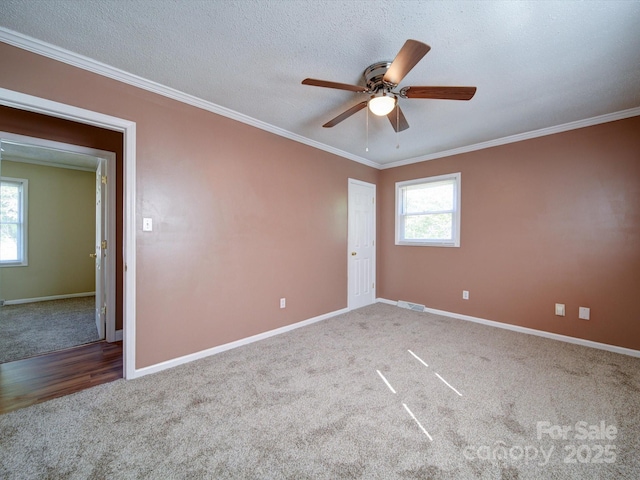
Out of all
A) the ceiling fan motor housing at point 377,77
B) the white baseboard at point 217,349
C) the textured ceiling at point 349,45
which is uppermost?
the textured ceiling at point 349,45

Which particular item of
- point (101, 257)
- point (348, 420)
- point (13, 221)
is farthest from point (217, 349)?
point (13, 221)

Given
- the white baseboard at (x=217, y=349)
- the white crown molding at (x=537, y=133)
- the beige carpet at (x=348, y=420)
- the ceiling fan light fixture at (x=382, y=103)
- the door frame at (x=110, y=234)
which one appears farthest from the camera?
the door frame at (x=110, y=234)

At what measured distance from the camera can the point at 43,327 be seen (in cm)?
343

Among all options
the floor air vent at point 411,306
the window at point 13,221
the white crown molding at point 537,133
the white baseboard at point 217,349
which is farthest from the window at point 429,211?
the window at point 13,221

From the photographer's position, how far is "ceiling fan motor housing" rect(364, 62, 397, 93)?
196cm

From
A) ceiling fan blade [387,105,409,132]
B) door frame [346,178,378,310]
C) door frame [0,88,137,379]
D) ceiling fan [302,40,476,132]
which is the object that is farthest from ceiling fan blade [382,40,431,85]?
door frame [346,178,378,310]

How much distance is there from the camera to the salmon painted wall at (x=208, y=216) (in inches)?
87.1

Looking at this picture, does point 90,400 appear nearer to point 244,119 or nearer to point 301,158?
point 244,119

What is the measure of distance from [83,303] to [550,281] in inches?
281

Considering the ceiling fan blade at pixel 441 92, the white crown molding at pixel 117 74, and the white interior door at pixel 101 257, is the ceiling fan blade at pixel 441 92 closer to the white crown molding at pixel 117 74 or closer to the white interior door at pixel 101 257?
the white crown molding at pixel 117 74

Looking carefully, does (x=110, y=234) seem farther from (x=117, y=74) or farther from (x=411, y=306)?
(x=411, y=306)

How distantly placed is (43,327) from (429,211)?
222 inches

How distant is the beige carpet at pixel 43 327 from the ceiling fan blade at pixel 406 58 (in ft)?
13.4

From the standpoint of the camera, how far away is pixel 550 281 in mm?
3213
